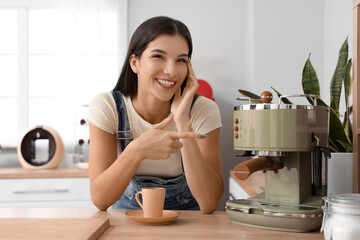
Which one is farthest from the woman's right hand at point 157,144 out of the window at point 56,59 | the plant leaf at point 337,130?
Answer: the window at point 56,59

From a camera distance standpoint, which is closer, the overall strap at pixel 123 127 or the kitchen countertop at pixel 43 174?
the overall strap at pixel 123 127

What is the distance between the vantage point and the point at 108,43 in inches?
128

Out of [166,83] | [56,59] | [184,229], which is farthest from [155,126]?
[56,59]

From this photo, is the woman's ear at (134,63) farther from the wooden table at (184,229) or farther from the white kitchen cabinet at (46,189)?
the white kitchen cabinet at (46,189)

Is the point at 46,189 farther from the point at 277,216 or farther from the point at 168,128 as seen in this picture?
the point at 277,216

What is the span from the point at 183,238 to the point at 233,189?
1774 millimetres

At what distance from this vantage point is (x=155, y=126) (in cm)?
131

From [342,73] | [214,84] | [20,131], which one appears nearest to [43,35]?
[20,131]

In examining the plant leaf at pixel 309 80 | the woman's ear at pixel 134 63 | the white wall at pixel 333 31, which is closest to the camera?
the woman's ear at pixel 134 63

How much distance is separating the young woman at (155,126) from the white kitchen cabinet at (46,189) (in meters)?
1.28

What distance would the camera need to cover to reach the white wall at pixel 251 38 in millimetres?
2928

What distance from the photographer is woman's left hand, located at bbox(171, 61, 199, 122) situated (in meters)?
1.40

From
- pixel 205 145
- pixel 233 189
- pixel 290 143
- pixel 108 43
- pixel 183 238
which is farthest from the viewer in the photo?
pixel 108 43

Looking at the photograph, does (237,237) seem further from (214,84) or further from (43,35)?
(43,35)
